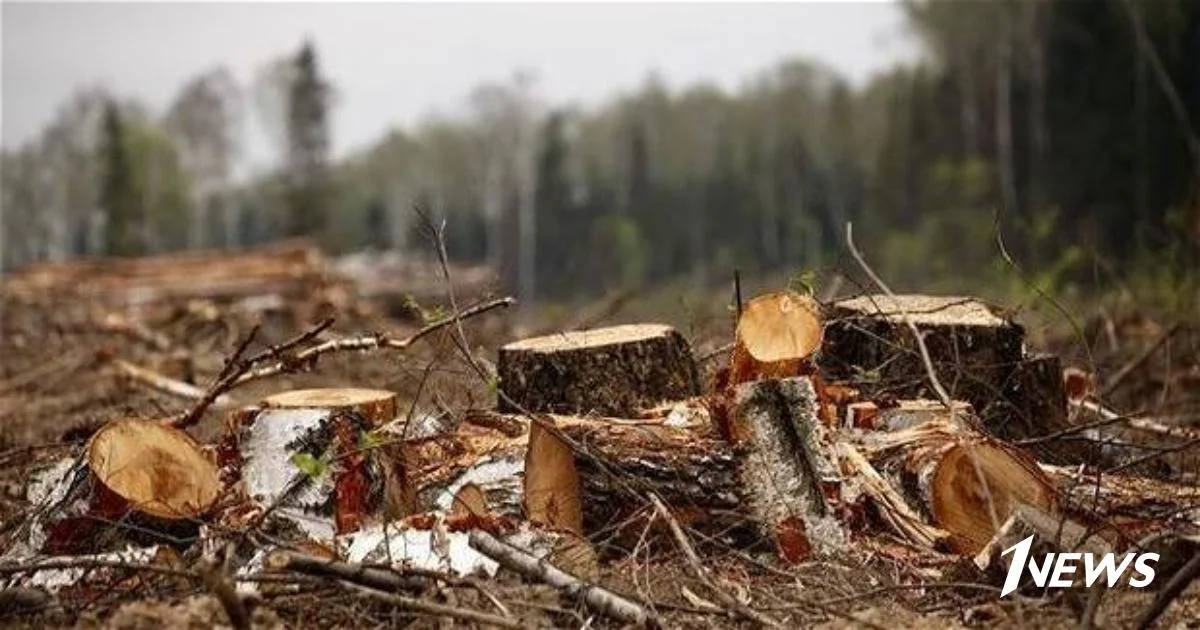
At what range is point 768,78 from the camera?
59156mm

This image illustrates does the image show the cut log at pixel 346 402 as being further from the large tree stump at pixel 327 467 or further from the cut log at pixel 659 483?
the cut log at pixel 659 483

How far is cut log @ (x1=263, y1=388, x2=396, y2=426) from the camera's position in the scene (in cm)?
462

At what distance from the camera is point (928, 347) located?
5277 millimetres

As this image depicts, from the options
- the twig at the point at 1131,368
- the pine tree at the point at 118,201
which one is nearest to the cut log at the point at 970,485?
the twig at the point at 1131,368

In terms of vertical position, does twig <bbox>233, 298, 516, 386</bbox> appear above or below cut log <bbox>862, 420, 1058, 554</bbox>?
above

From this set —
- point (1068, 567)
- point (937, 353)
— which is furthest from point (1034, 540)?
point (937, 353)

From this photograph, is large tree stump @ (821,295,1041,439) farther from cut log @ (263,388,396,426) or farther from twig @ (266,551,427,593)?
twig @ (266,551,427,593)

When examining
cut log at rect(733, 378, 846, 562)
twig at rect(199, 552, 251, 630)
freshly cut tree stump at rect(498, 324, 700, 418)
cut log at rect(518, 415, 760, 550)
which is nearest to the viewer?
twig at rect(199, 552, 251, 630)

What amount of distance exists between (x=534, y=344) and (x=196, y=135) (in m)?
54.4

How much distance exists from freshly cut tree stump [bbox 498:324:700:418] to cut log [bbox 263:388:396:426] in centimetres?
43

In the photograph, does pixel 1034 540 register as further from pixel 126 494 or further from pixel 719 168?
pixel 719 168

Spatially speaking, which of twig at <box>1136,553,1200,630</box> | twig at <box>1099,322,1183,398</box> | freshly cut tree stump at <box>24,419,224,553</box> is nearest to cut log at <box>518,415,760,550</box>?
freshly cut tree stump at <box>24,419,224,553</box>

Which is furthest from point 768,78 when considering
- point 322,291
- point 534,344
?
point 534,344

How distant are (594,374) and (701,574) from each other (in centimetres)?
124
